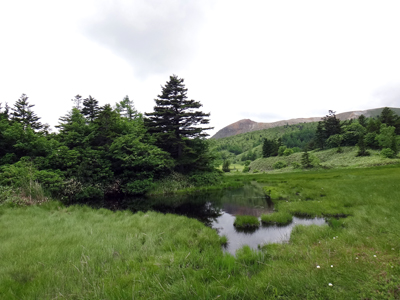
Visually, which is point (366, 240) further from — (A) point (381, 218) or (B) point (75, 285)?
(B) point (75, 285)

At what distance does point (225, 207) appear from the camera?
623 inches

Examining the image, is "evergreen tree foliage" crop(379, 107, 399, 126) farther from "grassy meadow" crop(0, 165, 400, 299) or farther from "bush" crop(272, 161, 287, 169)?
"grassy meadow" crop(0, 165, 400, 299)

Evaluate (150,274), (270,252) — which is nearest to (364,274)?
(270,252)

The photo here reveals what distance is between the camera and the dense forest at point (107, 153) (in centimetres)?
1706

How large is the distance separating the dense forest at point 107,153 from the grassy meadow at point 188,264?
879 cm

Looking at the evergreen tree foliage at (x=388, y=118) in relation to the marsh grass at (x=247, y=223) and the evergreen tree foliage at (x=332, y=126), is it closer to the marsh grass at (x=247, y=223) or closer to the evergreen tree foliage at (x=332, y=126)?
the evergreen tree foliage at (x=332, y=126)

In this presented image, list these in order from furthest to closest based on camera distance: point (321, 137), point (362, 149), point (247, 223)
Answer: point (321, 137) → point (362, 149) → point (247, 223)

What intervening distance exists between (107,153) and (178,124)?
9.72 meters

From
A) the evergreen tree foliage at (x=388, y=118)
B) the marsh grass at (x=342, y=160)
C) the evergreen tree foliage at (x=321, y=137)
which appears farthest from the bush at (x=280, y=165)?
the evergreen tree foliage at (x=388, y=118)

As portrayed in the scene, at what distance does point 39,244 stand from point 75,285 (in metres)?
3.55

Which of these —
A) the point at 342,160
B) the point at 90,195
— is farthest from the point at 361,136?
the point at 90,195

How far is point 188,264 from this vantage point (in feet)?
17.3

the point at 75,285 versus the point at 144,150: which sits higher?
the point at 144,150

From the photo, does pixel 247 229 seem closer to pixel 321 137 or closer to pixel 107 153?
pixel 107 153
